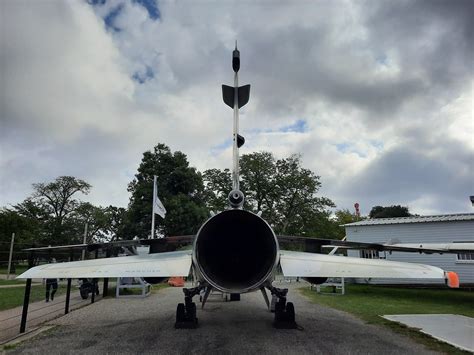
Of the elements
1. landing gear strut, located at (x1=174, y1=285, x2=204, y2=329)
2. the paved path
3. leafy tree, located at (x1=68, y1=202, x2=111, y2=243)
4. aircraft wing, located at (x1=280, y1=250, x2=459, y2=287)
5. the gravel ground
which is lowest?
the paved path

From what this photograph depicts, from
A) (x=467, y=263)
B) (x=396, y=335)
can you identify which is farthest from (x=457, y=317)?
(x=467, y=263)

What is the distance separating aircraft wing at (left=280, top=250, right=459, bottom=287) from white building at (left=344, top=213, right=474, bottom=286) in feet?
44.9

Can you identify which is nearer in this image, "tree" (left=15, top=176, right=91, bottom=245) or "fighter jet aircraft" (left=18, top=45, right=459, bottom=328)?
"fighter jet aircraft" (left=18, top=45, right=459, bottom=328)

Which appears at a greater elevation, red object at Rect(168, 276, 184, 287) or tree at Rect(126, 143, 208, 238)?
tree at Rect(126, 143, 208, 238)

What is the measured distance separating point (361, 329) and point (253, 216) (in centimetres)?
413

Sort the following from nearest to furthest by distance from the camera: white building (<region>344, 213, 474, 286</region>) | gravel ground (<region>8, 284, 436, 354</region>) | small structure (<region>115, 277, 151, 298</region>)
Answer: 1. gravel ground (<region>8, 284, 436, 354</region>)
2. small structure (<region>115, 277, 151, 298</region>)
3. white building (<region>344, 213, 474, 286</region>)

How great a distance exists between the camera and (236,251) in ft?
20.7

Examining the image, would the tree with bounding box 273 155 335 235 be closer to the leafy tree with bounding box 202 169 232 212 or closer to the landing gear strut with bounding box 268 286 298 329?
the leafy tree with bounding box 202 169 232 212

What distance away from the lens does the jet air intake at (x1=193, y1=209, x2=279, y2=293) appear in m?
5.44

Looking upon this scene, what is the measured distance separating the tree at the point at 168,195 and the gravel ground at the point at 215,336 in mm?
22730

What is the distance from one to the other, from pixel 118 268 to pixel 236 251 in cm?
208

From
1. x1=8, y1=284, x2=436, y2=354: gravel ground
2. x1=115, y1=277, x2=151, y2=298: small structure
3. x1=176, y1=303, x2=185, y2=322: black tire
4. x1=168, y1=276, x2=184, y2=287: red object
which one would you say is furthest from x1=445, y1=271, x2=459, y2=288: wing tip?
x1=168, y1=276, x2=184, y2=287: red object

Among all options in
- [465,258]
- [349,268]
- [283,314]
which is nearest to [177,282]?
[283,314]

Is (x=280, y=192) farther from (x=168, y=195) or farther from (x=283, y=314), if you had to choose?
(x=283, y=314)
